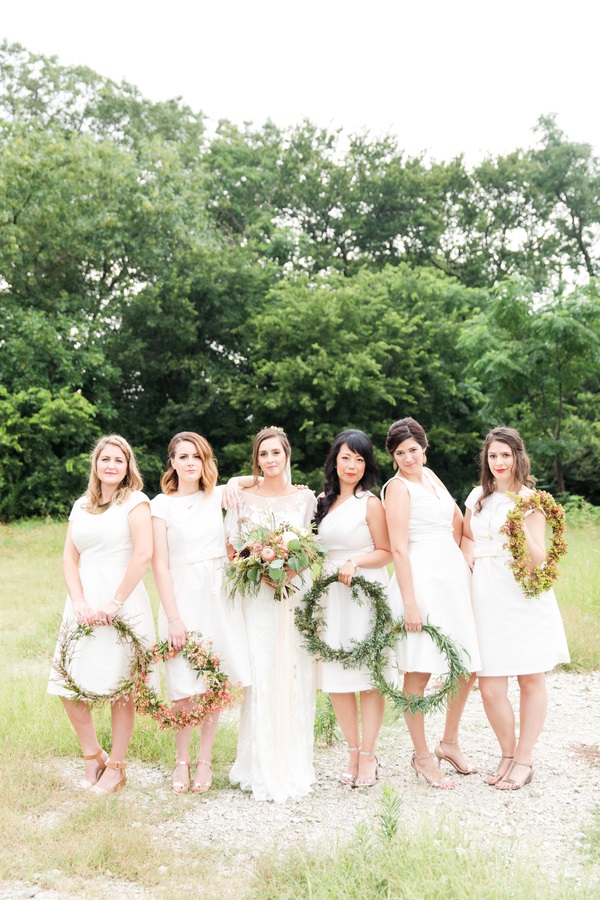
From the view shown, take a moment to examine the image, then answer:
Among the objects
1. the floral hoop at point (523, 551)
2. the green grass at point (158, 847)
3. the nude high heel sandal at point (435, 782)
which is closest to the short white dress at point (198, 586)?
the green grass at point (158, 847)

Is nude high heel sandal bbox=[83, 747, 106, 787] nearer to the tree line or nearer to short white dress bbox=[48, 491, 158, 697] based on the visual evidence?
short white dress bbox=[48, 491, 158, 697]

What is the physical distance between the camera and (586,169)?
28.7 metres

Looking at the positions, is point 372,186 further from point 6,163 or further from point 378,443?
point 6,163

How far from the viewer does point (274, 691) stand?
519 centimetres

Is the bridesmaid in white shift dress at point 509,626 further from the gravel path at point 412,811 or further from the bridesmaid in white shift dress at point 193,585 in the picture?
the bridesmaid in white shift dress at point 193,585

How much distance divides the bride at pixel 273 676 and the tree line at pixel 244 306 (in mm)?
14480

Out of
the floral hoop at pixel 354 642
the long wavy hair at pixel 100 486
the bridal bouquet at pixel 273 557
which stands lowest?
the floral hoop at pixel 354 642

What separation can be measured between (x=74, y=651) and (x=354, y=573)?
5.78 feet

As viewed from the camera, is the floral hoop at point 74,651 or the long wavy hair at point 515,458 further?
the long wavy hair at point 515,458

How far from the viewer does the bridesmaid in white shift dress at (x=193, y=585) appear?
511 centimetres

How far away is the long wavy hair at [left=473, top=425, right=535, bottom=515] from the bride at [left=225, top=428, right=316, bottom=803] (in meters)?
1.14

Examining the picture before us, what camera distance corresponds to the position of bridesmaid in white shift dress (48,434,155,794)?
5027 mm

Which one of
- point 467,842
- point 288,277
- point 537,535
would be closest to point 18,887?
point 467,842

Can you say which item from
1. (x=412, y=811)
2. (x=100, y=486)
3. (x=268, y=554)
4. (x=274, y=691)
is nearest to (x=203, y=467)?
(x=100, y=486)
